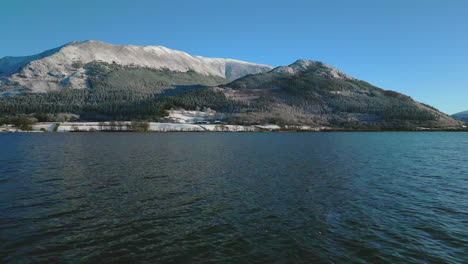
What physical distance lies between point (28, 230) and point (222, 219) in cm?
1279

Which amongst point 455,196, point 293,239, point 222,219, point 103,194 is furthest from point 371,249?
point 103,194

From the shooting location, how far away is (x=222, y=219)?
20.3 meters

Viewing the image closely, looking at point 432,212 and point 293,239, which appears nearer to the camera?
point 293,239

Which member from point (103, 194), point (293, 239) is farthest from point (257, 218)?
point (103, 194)

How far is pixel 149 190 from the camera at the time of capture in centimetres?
2914

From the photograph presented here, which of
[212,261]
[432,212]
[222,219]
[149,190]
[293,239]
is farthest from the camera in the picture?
[149,190]

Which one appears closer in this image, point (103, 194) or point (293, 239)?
point (293, 239)

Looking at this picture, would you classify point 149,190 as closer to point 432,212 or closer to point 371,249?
point 371,249

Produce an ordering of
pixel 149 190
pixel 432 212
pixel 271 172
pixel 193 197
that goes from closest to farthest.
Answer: pixel 432 212, pixel 193 197, pixel 149 190, pixel 271 172

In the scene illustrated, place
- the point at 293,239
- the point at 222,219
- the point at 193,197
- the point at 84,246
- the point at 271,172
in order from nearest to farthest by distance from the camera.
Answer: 1. the point at 84,246
2. the point at 293,239
3. the point at 222,219
4. the point at 193,197
5. the point at 271,172

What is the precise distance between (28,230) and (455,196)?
1469 inches

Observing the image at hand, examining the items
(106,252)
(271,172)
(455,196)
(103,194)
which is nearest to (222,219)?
(106,252)

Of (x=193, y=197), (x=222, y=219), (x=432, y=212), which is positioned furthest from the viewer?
(x=193, y=197)

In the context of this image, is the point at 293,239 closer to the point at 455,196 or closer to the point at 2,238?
the point at 2,238
